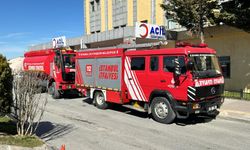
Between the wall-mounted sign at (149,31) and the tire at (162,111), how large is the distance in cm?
835

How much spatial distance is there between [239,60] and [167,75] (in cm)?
953

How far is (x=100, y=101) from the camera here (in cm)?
1391

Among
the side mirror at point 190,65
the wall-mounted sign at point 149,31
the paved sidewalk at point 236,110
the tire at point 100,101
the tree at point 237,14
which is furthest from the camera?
the wall-mounted sign at point 149,31

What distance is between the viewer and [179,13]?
54.9 feet

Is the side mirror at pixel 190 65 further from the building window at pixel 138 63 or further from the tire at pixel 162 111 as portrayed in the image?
the building window at pixel 138 63

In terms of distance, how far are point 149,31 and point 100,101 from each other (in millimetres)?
6964

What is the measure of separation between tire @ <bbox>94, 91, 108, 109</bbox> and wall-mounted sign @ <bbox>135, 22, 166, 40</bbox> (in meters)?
5.88

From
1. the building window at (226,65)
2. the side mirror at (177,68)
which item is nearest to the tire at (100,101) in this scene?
the side mirror at (177,68)

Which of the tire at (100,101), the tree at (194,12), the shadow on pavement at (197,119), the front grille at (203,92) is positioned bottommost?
the shadow on pavement at (197,119)

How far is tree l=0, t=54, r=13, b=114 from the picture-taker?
7.23 m

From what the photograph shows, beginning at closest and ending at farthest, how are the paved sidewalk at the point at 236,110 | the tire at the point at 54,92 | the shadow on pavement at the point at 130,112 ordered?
the paved sidewalk at the point at 236,110
the shadow on pavement at the point at 130,112
the tire at the point at 54,92

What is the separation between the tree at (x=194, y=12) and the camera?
15.8 metres

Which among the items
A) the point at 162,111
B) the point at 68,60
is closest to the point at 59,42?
the point at 68,60

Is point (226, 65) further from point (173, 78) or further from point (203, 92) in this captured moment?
point (173, 78)
